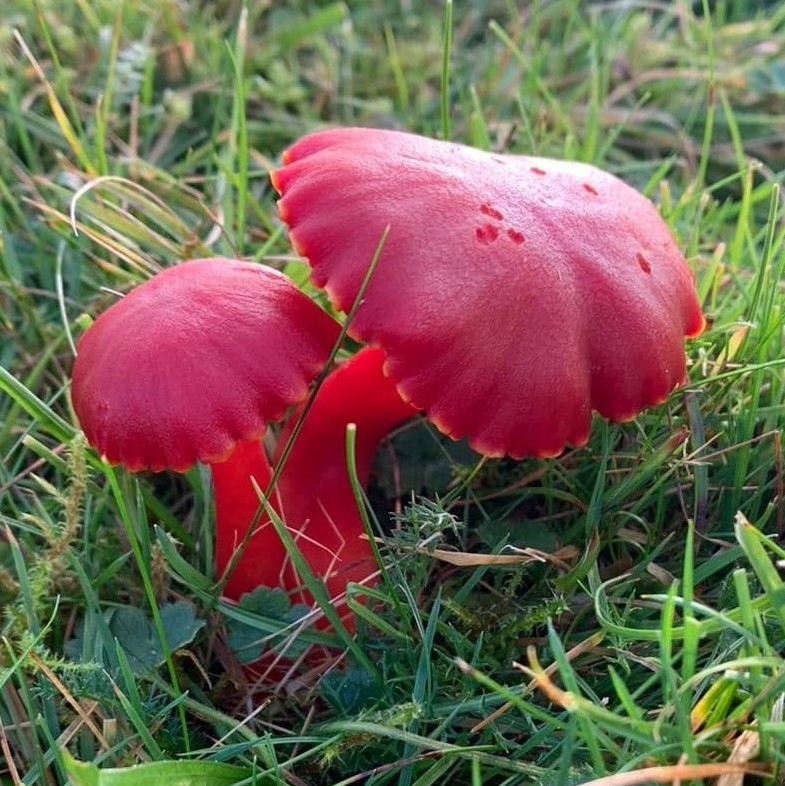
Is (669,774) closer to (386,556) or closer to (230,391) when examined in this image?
(386,556)

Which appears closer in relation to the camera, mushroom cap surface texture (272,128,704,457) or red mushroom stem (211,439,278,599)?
mushroom cap surface texture (272,128,704,457)

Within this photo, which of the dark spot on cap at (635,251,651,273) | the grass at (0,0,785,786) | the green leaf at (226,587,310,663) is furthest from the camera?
the green leaf at (226,587,310,663)

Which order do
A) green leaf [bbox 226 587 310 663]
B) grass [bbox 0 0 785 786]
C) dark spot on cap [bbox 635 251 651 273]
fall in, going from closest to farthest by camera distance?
grass [bbox 0 0 785 786]
dark spot on cap [bbox 635 251 651 273]
green leaf [bbox 226 587 310 663]

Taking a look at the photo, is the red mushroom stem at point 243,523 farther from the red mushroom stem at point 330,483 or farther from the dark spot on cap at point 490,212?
the dark spot on cap at point 490,212

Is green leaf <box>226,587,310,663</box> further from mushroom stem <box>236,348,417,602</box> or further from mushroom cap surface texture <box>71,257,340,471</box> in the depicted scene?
mushroom cap surface texture <box>71,257,340,471</box>

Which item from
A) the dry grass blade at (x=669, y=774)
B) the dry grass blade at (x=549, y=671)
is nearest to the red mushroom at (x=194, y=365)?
the dry grass blade at (x=549, y=671)

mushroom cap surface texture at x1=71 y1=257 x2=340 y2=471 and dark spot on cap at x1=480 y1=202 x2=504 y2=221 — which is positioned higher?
dark spot on cap at x1=480 y1=202 x2=504 y2=221

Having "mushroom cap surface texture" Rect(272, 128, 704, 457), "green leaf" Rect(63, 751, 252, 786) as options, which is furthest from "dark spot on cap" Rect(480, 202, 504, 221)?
"green leaf" Rect(63, 751, 252, 786)
